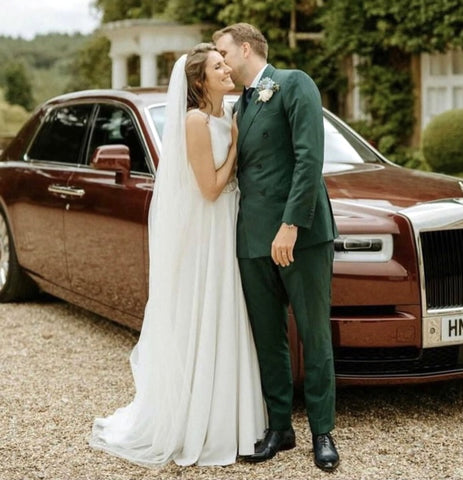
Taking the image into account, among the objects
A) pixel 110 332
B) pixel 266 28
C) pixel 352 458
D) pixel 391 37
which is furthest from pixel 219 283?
pixel 266 28

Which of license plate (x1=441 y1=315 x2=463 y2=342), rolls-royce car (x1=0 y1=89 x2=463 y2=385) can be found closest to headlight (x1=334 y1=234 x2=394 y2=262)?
rolls-royce car (x1=0 y1=89 x2=463 y2=385)

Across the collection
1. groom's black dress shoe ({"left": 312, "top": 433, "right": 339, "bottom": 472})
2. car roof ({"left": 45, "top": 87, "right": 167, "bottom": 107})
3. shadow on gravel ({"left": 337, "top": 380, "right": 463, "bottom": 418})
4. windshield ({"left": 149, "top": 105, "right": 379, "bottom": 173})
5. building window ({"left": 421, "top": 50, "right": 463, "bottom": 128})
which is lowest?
groom's black dress shoe ({"left": 312, "top": 433, "right": 339, "bottom": 472})

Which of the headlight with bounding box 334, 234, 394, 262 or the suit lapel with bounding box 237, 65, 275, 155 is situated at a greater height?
the suit lapel with bounding box 237, 65, 275, 155

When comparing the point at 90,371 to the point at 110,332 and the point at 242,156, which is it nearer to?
the point at 110,332

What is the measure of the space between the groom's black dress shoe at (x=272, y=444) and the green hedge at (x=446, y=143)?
32.9ft

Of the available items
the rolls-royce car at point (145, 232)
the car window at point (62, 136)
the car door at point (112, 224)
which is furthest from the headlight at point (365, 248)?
the car window at point (62, 136)

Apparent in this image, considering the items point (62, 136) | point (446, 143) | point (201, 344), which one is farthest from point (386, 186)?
point (446, 143)

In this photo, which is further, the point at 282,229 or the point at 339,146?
the point at 339,146

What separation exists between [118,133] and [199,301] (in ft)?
7.21

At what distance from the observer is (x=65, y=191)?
20.7 feet

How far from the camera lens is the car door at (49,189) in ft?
21.2

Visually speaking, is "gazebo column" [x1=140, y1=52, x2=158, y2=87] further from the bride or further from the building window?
the bride

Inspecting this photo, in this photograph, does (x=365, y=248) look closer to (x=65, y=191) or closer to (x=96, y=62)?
(x=65, y=191)

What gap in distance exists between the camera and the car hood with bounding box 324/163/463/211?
469cm
